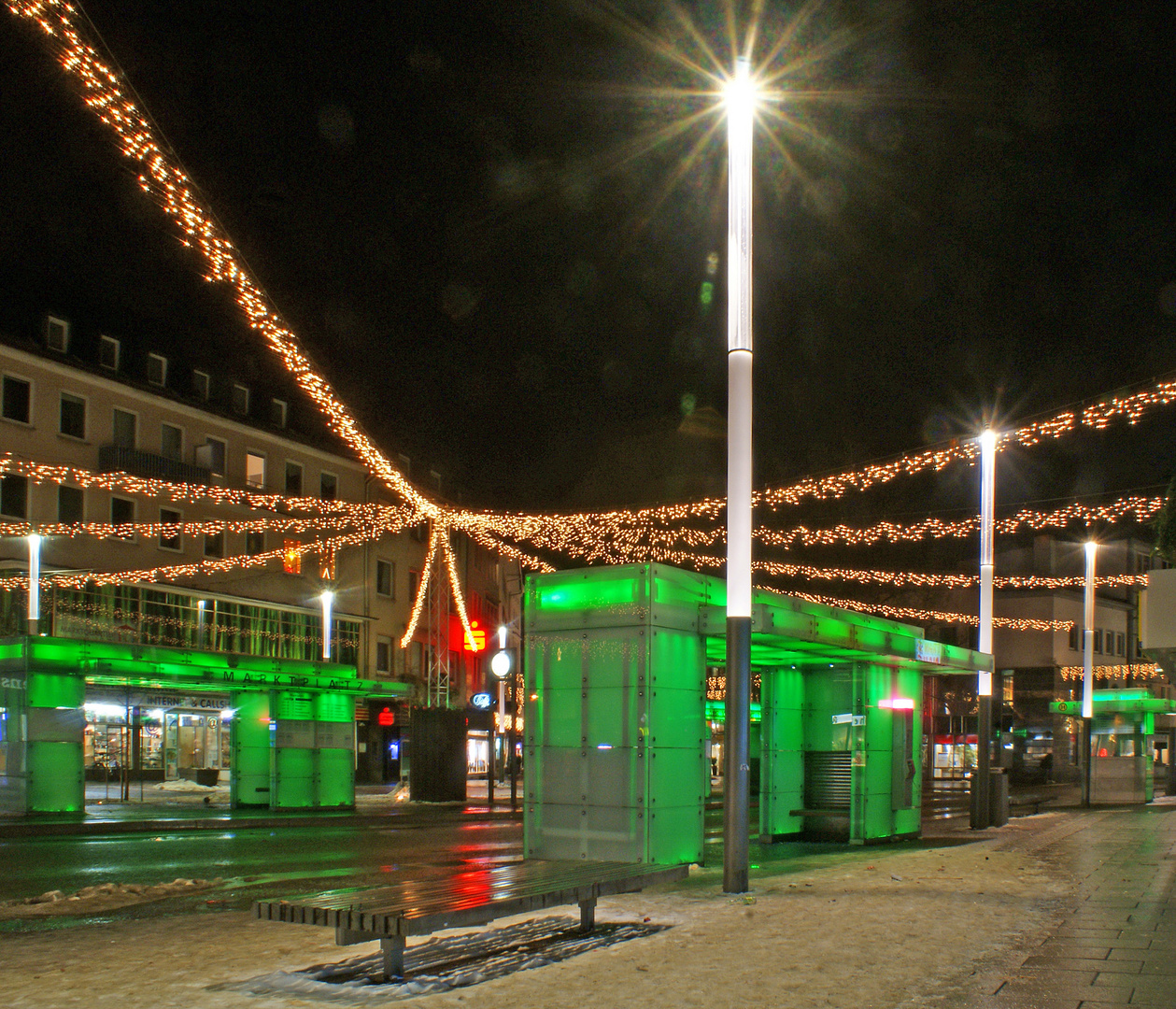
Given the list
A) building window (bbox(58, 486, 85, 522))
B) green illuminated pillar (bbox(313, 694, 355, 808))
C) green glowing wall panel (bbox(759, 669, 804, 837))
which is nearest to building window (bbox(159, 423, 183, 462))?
building window (bbox(58, 486, 85, 522))

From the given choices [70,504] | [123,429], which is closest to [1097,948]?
[70,504]

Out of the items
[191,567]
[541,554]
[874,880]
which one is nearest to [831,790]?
[874,880]

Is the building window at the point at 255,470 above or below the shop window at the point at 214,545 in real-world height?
above

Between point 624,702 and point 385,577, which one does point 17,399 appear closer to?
point 385,577

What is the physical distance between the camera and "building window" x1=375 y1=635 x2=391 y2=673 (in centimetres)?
5234

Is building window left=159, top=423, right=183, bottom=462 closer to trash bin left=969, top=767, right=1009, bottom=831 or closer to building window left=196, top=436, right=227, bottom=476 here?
building window left=196, top=436, right=227, bottom=476

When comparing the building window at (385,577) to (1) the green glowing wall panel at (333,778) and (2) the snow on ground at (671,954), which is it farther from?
(2) the snow on ground at (671,954)

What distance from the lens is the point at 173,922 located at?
9859 mm

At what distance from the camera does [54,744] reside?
2505 cm

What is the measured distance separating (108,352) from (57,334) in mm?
2313

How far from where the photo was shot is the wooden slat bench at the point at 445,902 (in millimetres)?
6914

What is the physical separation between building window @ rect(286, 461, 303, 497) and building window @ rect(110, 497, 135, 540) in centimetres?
778

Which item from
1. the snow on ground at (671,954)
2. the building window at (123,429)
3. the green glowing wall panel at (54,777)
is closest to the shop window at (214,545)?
the building window at (123,429)

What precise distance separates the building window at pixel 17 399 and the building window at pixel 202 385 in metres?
7.84
